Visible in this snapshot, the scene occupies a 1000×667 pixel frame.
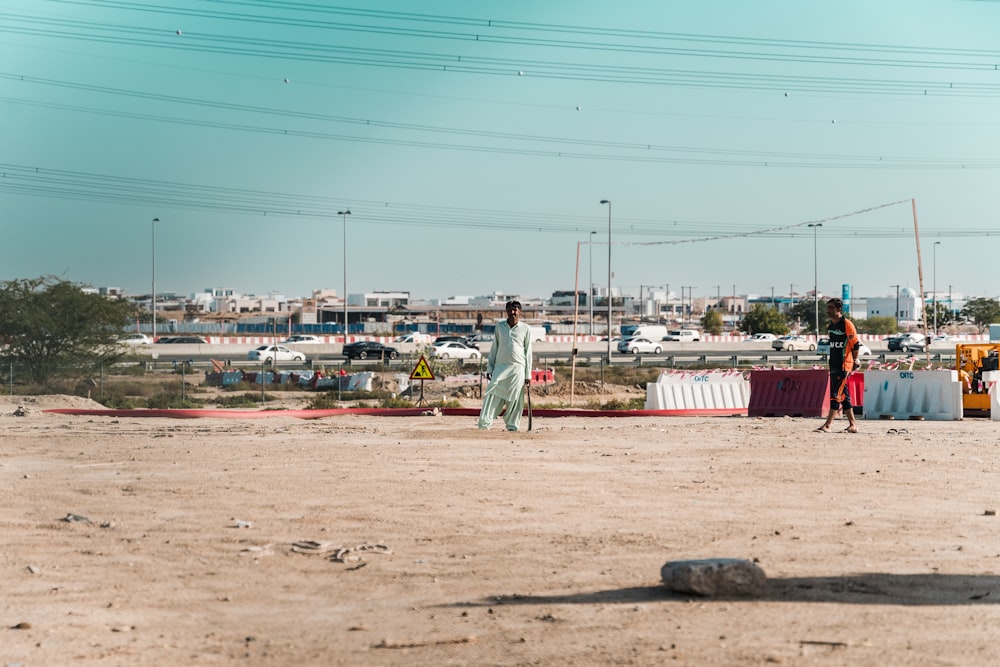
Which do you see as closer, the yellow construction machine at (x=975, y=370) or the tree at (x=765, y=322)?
the yellow construction machine at (x=975, y=370)

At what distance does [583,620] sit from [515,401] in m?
13.2

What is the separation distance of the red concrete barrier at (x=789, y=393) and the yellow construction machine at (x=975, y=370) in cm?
274

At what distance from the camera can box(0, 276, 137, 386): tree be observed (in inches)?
1783

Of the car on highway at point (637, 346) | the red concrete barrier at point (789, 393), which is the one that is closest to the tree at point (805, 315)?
the car on highway at point (637, 346)

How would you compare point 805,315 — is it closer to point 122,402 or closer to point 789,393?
point 122,402

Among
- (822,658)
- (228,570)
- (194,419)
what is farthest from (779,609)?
(194,419)

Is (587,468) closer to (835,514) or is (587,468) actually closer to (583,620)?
(835,514)

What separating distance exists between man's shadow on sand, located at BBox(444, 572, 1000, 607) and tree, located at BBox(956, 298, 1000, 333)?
484ft

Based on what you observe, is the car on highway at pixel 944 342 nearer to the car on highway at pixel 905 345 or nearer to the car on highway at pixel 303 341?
the car on highway at pixel 905 345

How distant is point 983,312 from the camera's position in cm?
15638

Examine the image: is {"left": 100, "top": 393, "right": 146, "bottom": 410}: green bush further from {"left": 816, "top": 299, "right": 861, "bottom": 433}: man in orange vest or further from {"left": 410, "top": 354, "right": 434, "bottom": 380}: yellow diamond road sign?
{"left": 816, "top": 299, "right": 861, "bottom": 433}: man in orange vest

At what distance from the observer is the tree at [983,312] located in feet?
503

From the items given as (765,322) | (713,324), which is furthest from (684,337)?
(713,324)

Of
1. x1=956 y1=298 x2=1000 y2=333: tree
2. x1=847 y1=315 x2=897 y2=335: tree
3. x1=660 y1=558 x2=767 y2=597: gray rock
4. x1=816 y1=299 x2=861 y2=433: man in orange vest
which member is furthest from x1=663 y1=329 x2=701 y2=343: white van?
x1=660 y1=558 x2=767 y2=597: gray rock
